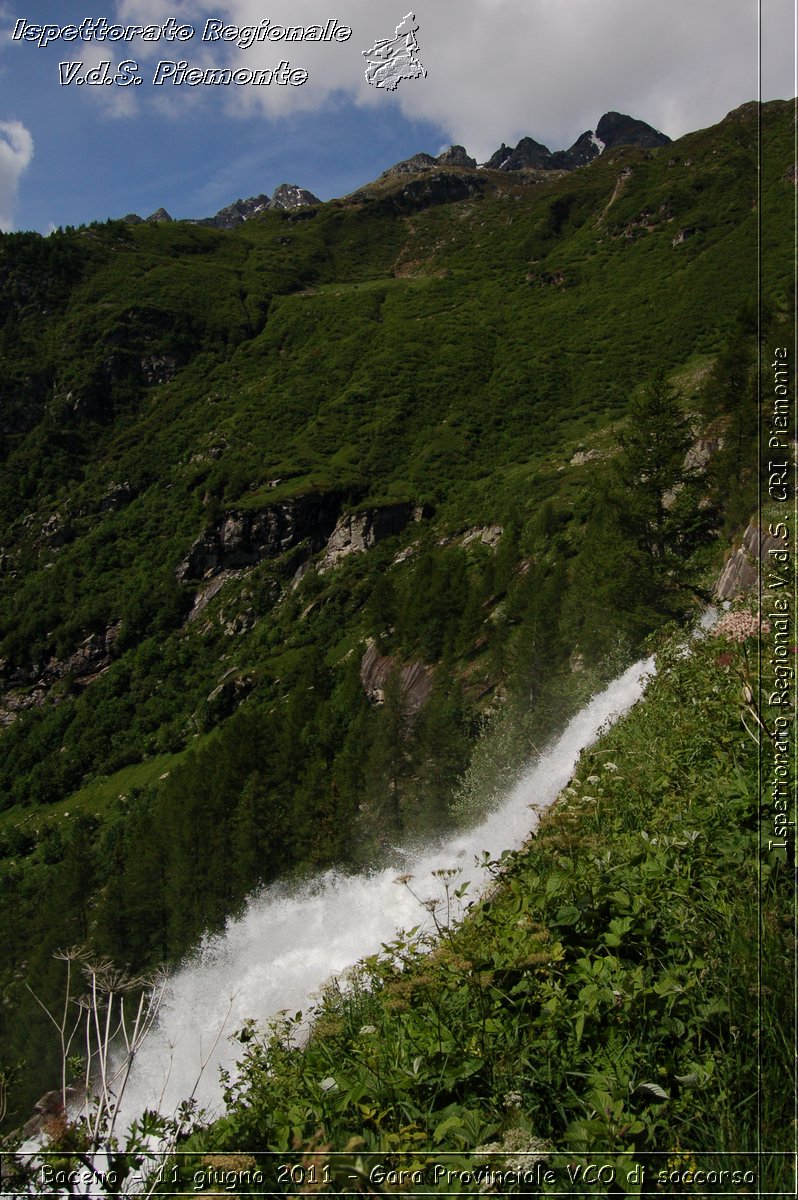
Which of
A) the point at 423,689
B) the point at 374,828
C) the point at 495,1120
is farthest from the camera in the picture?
the point at 423,689

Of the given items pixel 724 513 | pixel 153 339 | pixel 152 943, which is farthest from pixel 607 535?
pixel 153 339

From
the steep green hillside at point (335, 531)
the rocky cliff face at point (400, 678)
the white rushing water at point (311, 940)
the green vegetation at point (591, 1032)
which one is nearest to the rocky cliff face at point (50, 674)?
the steep green hillside at point (335, 531)

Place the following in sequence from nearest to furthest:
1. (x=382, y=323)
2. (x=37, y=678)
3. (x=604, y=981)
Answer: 1. (x=604, y=981)
2. (x=37, y=678)
3. (x=382, y=323)

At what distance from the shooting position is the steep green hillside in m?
38.9

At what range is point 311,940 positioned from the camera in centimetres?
2464

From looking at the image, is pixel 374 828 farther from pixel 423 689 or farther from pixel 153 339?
pixel 153 339

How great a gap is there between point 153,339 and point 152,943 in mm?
182335

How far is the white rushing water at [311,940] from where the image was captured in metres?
19.0

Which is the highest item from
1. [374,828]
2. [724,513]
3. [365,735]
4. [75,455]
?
[75,455]

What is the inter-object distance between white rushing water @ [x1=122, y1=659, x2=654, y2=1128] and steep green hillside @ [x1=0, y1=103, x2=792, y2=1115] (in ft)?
17.2

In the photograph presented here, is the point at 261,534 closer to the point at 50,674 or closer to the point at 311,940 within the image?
the point at 50,674

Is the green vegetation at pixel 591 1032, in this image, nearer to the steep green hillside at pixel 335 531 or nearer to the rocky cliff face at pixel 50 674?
the steep green hillside at pixel 335 531

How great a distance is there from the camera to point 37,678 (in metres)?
130

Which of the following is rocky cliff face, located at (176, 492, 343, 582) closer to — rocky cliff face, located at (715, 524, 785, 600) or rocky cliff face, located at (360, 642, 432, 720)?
rocky cliff face, located at (360, 642, 432, 720)
